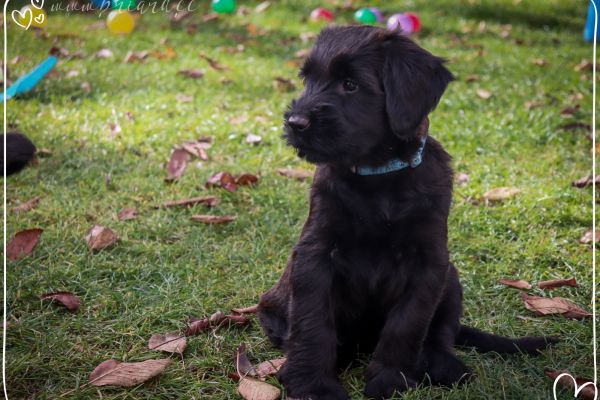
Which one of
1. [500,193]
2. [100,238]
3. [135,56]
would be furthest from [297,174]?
[135,56]

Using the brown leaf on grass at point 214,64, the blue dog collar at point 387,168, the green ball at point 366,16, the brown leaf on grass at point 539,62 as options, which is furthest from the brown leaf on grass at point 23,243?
the green ball at point 366,16

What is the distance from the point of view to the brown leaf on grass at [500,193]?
12.9 ft

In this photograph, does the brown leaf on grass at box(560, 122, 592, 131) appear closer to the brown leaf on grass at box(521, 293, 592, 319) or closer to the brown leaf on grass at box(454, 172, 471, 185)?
the brown leaf on grass at box(454, 172, 471, 185)

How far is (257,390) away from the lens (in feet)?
7.21

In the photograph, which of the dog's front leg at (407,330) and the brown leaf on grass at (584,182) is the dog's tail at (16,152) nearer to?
the dog's front leg at (407,330)

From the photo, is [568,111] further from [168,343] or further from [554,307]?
[168,343]

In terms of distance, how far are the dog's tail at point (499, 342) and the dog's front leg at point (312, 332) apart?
1.82 ft

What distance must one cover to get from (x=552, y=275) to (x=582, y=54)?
4779 millimetres

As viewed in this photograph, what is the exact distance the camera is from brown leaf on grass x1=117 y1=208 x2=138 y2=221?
3.59 metres

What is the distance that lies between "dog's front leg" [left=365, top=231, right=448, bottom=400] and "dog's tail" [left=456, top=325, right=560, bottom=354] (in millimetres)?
363

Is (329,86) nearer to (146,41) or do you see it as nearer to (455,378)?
(455,378)

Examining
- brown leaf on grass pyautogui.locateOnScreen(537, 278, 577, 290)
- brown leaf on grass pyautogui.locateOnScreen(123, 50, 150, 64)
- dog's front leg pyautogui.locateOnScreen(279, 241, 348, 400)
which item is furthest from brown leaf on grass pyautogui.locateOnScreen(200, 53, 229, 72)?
dog's front leg pyautogui.locateOnScreen(279, 241, 348, 400)

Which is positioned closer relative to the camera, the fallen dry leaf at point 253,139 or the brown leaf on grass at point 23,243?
the brown leaf on grass at point 23,243

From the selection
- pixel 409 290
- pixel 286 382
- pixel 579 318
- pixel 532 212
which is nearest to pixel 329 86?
pixel 409 290
